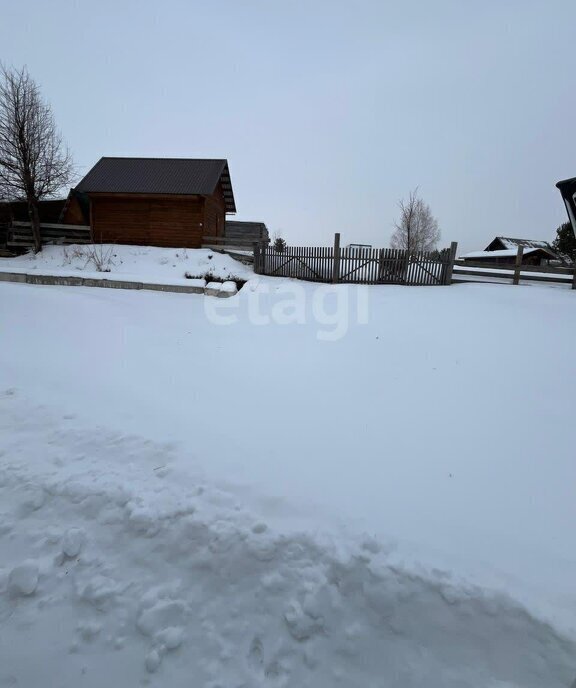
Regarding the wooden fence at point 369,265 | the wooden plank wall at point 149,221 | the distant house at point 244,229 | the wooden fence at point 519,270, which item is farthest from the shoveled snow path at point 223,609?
the distant house at point 244,229

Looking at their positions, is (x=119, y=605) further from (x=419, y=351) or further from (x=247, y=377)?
(x=419, y=351)

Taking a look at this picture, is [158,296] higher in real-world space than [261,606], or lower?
higher

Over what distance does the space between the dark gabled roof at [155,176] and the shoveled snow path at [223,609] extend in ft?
62.2

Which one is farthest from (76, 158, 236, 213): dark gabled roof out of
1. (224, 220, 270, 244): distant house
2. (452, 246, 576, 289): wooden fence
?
(452, 246, 576, 289): wooden fence

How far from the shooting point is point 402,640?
5.94 ft

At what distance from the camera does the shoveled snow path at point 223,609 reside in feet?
5.41

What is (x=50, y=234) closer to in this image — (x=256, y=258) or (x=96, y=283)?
(x=96, y=283)

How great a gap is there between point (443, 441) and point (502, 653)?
1.96 metres

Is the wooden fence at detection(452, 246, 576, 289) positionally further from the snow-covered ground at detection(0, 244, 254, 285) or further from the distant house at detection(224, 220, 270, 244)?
the distant house at detection(224, 220, 270, 244)

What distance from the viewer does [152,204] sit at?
Result: 19.5m

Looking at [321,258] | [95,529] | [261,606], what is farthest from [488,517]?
[321,258]

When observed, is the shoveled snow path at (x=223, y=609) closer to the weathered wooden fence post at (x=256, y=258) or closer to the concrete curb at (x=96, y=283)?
the concrete curb at (x=96, y=283)

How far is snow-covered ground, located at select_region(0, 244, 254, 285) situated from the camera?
15.4 meters

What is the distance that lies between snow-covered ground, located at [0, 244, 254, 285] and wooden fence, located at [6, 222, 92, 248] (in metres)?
0.98
